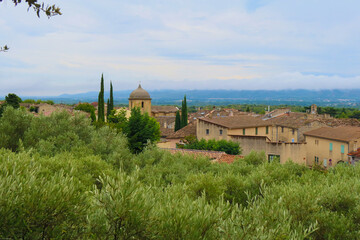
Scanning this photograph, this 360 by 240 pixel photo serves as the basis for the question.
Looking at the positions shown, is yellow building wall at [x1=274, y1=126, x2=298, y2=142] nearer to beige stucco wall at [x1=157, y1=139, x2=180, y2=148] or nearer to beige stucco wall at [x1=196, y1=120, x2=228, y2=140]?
beige stucco wall at [x1=196, y1=120, x2=228, y2=140]

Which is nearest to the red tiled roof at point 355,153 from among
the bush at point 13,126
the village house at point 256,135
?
the village house at point 256,135

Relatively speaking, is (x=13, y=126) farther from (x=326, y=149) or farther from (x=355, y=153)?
(x=326, y=149)

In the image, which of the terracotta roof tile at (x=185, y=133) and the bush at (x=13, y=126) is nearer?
the bush at (x=13, y=126)

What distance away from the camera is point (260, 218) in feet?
15.1

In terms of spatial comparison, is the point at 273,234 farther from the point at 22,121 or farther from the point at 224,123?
the point at 224,123

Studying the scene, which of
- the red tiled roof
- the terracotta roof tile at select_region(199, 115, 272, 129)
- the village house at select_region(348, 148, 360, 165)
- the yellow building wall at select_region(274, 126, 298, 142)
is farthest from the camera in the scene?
the yellow building wall at select_region(274, 126, 298, 142)

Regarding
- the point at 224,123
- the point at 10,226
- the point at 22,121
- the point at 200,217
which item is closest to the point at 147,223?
the point at 200,217

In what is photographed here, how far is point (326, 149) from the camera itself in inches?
1396

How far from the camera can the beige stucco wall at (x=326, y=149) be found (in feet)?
105

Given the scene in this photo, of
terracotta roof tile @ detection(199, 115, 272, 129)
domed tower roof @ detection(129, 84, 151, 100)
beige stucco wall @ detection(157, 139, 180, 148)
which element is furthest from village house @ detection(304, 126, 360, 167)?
domed tower roof @ detection(129, 84, 151, 100)

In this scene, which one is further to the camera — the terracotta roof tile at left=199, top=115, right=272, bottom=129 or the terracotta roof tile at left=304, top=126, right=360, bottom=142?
the terracotta roof tile at left=199, top=115, right=272, bottom=129

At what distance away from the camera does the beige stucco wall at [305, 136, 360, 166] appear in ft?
105

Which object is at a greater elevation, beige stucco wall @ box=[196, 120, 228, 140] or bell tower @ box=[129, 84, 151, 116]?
bell tower @ box=[129, 84, 151, 116]

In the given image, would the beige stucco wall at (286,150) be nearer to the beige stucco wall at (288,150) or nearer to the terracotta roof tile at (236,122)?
the beige stucco wall at (288,150)
